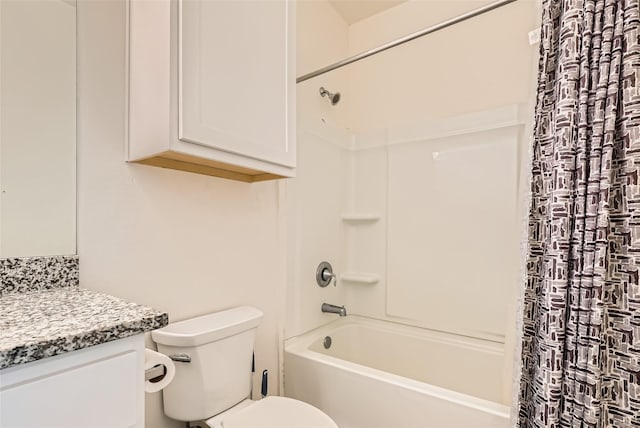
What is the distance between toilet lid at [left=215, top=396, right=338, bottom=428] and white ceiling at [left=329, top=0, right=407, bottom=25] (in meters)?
2.35

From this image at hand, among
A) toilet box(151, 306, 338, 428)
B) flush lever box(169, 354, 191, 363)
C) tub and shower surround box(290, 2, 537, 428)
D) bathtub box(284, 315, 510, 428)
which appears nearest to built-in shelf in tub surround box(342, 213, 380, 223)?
tub and shower surround box(290, 2, 537, 428)

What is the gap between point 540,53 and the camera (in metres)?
1.11

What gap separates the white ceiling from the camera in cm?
220

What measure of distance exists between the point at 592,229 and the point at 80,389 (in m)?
1.29

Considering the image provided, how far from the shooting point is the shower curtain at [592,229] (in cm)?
94

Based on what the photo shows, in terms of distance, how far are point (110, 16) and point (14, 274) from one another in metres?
0.84

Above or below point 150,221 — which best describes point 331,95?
above

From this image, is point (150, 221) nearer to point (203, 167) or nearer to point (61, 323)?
point (203, 167)

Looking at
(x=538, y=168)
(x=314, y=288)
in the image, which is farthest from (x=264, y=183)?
(x=538, y=168)

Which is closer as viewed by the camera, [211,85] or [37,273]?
[37,273]

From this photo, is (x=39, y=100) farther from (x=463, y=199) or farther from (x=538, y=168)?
A: (x=463, y=199)

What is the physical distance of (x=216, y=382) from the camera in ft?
4.01

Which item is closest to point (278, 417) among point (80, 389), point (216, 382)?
point (216, 382)

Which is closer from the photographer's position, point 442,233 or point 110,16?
point 110,16
